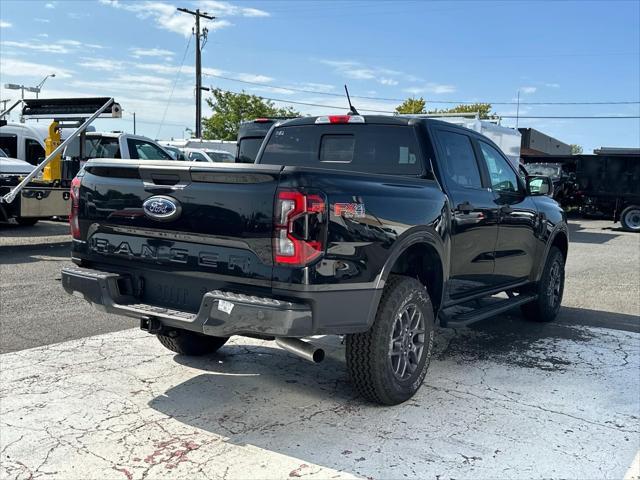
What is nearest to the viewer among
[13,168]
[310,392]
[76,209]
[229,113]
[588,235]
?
[76,209]

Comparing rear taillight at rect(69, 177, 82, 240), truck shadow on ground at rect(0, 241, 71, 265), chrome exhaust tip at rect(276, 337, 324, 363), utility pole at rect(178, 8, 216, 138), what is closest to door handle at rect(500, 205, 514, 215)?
chrome exhaust tip at rect(276, 337, 324, 363)

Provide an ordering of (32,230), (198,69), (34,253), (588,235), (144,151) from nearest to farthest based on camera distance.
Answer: (34,253)
(144,151)
(32,230)
(588,235)
(198,69)

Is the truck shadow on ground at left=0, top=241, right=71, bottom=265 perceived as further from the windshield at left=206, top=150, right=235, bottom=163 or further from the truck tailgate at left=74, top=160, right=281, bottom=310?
the windshield at left=206, top=150, right=235, bottom=163

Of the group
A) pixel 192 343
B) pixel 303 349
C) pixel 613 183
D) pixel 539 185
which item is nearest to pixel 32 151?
pixel 192 343

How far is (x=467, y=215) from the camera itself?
16.3 feet

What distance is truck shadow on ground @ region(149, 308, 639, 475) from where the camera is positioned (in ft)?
12.2

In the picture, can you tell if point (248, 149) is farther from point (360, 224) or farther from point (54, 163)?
point (360, 224)

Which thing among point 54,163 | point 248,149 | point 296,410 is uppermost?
point 248,149

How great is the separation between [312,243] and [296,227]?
123 mm

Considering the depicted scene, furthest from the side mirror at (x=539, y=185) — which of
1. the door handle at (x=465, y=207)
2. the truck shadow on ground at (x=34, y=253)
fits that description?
the truck shadow on ground at (x=34, y=253)

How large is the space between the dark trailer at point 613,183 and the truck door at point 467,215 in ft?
58.3

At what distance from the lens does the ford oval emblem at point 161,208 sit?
12.3 feet

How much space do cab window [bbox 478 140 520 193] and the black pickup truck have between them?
0.25 m

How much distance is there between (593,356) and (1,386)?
15.8 feet
